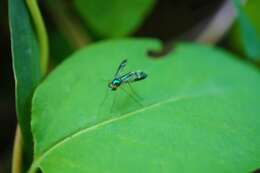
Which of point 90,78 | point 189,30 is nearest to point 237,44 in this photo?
point 189,30

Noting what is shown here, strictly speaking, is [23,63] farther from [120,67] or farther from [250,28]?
[250,28]

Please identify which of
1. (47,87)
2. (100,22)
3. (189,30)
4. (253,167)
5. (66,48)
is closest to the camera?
(253,167)

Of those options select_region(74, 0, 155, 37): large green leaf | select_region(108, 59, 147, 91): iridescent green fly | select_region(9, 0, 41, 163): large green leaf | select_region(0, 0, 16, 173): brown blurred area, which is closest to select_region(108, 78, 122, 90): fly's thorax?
select_region(108, 59, 147, 91): iridescent green fly

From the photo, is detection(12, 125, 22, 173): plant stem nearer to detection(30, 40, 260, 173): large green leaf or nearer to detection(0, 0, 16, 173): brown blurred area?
detection(30, 40, 260, 173): large green leaf

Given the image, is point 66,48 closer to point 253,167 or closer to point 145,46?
point 145,46

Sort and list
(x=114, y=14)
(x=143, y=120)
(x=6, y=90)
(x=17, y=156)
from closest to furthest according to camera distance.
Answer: (x=143, y=120) → (x=17, y=156) → (x=114, y=14) → (x=6, y=90)

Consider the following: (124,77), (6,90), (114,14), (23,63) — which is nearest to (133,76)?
(124,77)
